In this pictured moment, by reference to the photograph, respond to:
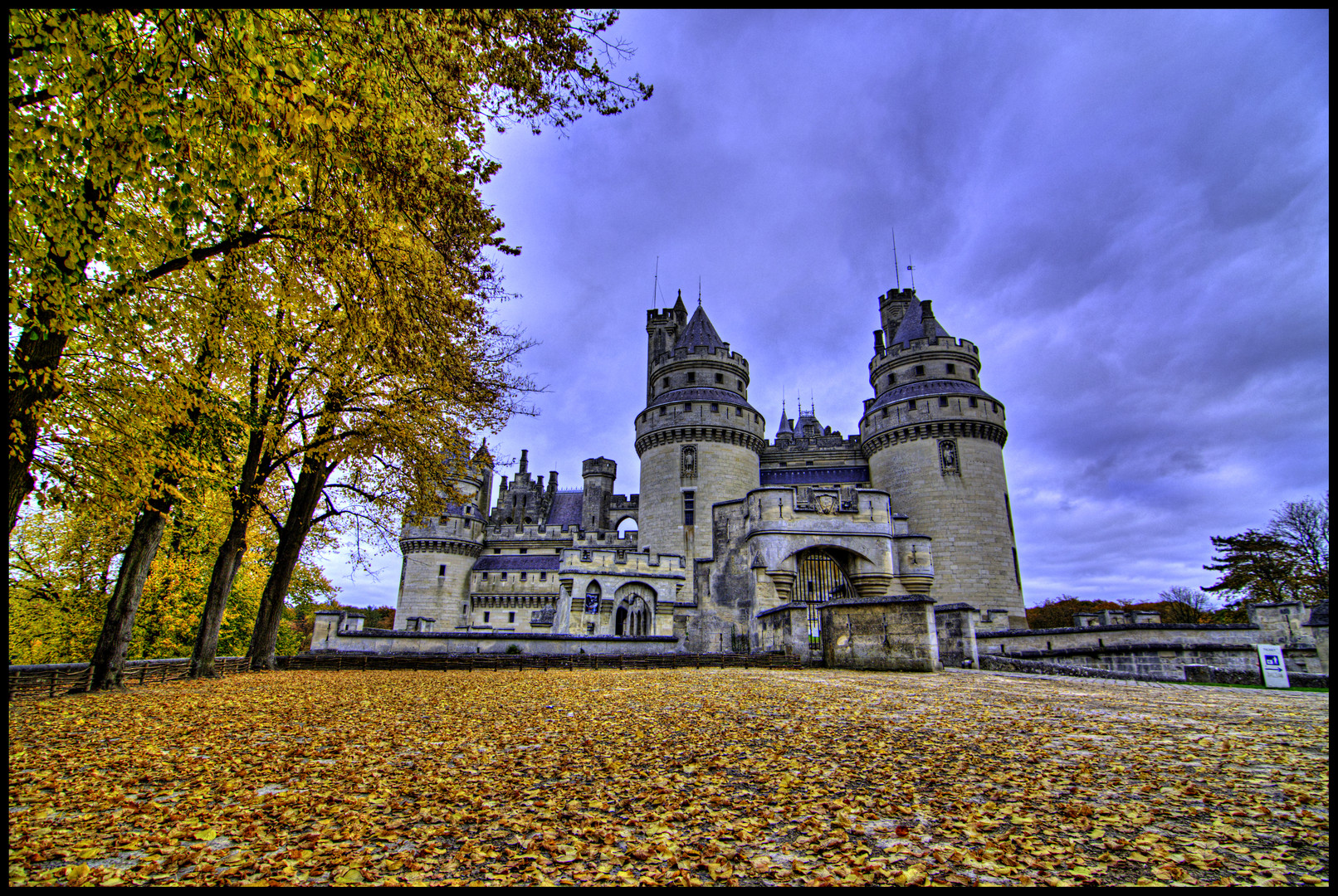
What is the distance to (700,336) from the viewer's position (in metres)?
33.8

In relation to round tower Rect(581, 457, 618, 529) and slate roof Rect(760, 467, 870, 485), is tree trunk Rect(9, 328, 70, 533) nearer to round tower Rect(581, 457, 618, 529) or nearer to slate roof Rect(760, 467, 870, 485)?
slate roof Rect(760, 467, 870, 485)

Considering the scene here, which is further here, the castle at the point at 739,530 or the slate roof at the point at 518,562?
the slate roof at the point at 518,562

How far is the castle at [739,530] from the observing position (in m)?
18.2

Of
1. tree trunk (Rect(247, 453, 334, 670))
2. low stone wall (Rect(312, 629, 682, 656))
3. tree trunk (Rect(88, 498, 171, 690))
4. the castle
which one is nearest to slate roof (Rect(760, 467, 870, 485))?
the castle

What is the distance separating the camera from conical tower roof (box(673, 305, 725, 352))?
33.3 meters

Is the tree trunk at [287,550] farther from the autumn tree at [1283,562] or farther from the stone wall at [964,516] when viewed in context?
the autumn tree at [1283,562]

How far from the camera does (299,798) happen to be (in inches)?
147

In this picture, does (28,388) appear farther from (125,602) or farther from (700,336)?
(700,336)

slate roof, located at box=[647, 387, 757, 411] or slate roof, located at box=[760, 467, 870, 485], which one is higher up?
slate roof, located at box=[647, 387, 757, 411]

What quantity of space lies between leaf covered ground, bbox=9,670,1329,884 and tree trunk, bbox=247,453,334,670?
22.1 ft

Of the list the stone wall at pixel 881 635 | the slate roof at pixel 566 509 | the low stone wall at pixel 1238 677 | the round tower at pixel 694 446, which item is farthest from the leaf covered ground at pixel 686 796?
the slate roof at pixel 566 509

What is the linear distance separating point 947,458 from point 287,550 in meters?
26.3

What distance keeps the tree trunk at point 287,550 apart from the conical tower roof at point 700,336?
2235 cm

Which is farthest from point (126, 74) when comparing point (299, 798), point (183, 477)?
point (183, 477)
